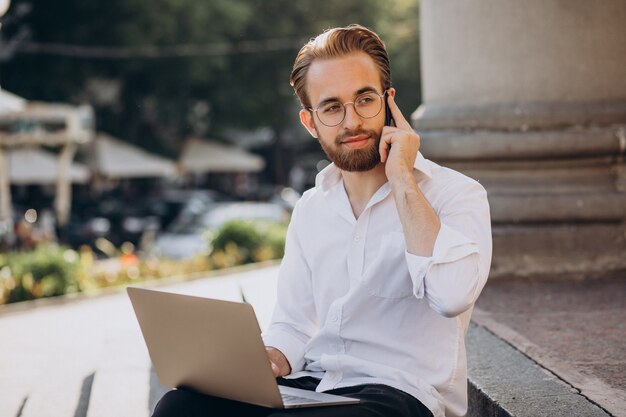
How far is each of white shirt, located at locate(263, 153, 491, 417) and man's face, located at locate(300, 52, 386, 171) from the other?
13cm

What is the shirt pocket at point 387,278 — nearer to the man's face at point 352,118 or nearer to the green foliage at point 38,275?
the man's face at point 352,118

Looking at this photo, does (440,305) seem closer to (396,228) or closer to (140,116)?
(396,228)

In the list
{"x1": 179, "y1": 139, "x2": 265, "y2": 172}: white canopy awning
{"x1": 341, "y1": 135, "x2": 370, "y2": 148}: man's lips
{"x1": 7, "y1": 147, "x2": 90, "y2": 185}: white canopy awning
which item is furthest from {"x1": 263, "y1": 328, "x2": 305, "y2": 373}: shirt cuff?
{"x1": 179, "y1": 139, "x2": 265, "y2": 172}: white canopy awning

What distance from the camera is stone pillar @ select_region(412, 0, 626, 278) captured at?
552 centimetres

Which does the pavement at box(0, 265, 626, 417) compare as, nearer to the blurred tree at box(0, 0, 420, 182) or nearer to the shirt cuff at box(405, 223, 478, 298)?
the shirt cuff at box(405, 223, 478, 298)

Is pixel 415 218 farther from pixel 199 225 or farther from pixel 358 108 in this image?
pixel 199 225

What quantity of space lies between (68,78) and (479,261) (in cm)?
2629

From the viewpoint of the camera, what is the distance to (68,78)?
27172mm

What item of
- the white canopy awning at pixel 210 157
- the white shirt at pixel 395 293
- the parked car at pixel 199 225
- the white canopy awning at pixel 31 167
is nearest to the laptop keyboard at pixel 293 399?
the white shirt at pixel 395 293

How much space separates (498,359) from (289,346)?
3.85ft

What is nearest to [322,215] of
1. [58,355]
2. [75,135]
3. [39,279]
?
[58,355]

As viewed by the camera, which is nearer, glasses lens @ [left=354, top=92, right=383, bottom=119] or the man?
the man

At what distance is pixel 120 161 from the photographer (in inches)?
1036

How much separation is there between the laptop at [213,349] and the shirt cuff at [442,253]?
39 cm
